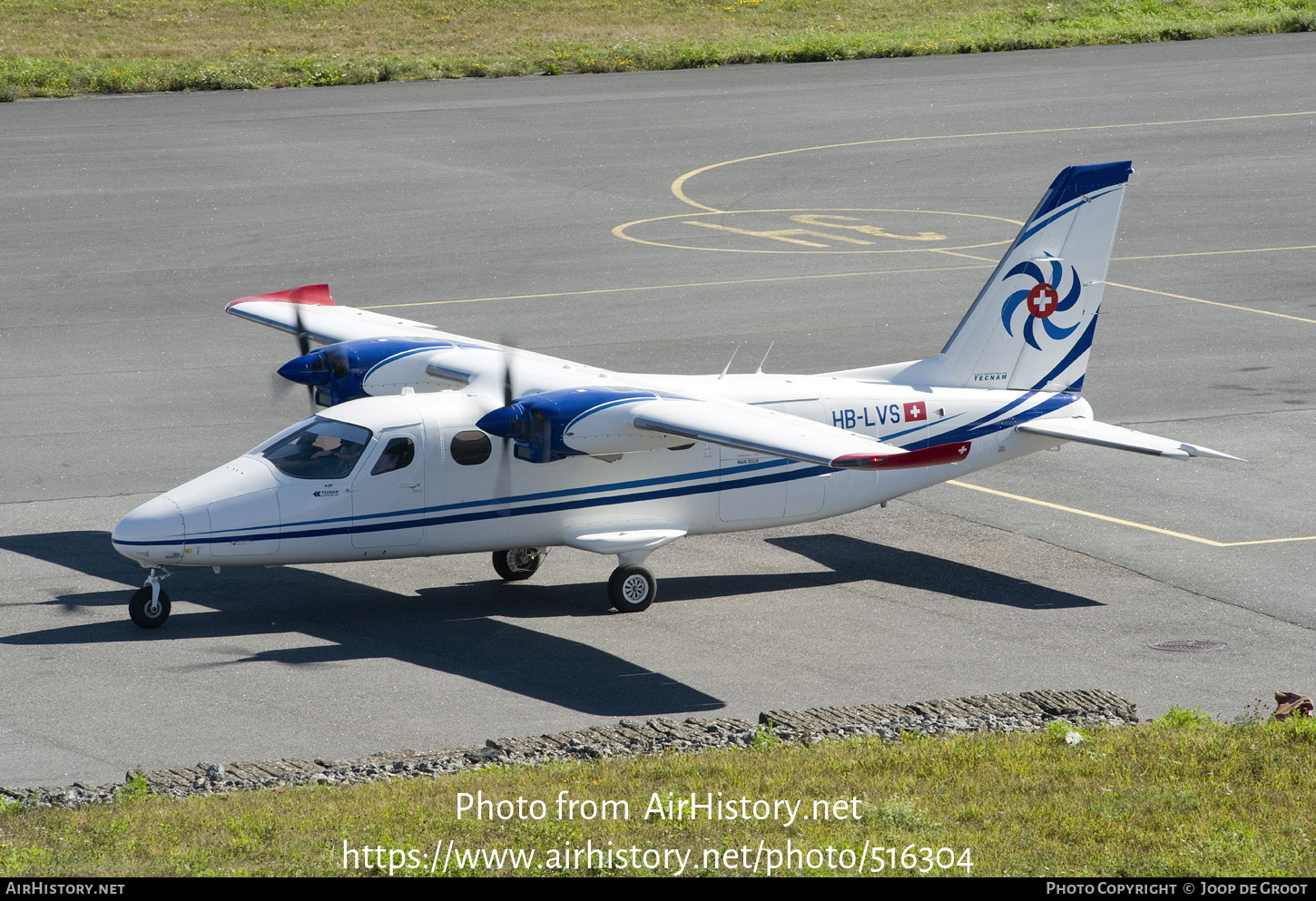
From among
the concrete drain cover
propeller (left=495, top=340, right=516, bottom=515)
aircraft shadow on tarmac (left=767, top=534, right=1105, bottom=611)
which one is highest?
propeller (left=495, top=340, right=516, bottom=515)

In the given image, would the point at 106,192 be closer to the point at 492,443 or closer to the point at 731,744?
the point at 492,443

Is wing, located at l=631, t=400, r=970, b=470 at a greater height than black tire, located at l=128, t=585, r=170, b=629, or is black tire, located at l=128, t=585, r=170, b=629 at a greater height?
wing, located at l=631, t=400, r=970, b=470

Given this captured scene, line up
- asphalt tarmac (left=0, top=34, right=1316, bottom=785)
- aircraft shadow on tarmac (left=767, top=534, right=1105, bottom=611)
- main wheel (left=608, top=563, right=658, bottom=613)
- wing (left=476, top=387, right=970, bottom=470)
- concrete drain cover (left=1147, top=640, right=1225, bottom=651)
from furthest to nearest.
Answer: aircraft shadow on tarmac (left=767, top=534, right=1105, bottom=611), main wheel (left=608, top=563, right=658, bottom=613), concrete drain cover (left=1147, top=640, right=1225, bottom=651), wing (left=476, top=387, right=970, bottom=470), asphalt tarmac (left=0, top=34, right=1316, bottom=785)

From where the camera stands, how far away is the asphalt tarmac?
18.0m

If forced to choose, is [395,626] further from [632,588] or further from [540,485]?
[632,588]

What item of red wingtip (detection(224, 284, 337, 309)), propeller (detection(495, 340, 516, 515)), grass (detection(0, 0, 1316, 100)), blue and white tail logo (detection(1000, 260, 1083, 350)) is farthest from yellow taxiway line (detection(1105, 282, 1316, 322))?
grass (detection(0, 0, 1316, 100))

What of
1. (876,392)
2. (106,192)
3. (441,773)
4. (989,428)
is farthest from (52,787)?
(106,192)

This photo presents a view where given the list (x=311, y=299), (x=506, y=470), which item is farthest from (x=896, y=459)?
(x=311, y=299)

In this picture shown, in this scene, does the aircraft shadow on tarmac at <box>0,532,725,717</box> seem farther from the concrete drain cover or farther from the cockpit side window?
the concrete drain cover

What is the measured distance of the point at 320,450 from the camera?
19.8 m

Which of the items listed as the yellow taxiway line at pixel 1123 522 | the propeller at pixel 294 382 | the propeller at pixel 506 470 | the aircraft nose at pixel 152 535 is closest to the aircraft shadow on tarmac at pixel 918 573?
the yellow taxiway line at pixel 1123 522

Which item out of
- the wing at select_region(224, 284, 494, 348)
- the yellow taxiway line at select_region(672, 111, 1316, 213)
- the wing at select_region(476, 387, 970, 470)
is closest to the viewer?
the wing at select_region(476, 387, 970, 470)

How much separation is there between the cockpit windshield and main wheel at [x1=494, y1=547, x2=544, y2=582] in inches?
113

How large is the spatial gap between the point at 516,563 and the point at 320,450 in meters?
3.38
